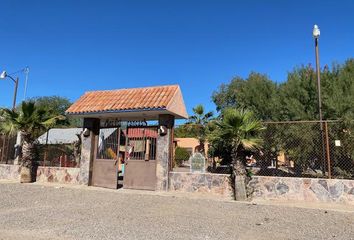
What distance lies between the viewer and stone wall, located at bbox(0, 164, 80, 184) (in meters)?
14.3

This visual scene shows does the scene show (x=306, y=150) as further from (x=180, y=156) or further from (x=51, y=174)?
(x=51, y=174)

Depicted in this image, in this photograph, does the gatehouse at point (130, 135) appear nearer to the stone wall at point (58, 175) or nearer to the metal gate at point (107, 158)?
the metal gate at point (107, 158)

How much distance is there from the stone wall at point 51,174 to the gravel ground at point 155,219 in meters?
3.35

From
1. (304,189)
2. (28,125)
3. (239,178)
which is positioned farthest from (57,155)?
(304,189)

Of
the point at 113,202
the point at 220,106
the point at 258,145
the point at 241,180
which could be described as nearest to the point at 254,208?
the point at 241,180

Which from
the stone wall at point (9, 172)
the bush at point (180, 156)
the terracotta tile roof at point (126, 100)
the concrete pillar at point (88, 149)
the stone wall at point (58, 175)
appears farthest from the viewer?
the bush at point (180, 156)

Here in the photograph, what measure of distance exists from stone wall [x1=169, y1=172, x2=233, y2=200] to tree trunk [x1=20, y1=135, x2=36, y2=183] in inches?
286

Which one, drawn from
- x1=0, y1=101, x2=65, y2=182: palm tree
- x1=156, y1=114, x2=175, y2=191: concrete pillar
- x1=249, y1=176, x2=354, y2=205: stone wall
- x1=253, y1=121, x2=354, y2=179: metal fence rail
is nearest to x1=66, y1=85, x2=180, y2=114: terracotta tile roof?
x1=156, y1=114, x2=175, y2=191: concrete pillar

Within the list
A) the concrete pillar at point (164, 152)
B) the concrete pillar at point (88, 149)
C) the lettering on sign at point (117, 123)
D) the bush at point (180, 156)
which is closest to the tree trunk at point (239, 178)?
the concrete pillar at point (164, 152)

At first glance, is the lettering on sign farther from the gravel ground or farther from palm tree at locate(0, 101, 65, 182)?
the gravel ground

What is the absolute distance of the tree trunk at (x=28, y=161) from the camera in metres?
14.8

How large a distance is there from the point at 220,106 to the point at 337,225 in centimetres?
3080

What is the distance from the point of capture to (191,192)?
12.0 meters

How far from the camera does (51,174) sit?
15000 millimetres
